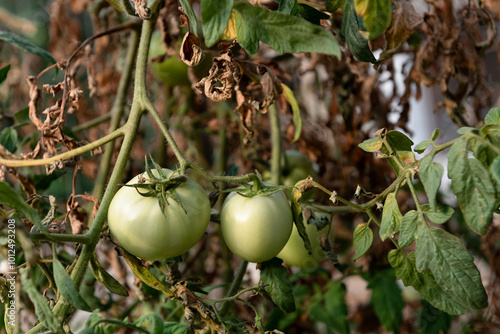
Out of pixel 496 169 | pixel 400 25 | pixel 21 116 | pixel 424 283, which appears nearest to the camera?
pixel 496 169

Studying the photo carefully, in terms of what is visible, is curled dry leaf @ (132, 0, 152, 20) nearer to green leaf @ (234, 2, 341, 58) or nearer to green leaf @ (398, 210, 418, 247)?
→ green leaf @ (234, 2, 341, 58)

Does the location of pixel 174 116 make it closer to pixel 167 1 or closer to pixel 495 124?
pixel 167 1

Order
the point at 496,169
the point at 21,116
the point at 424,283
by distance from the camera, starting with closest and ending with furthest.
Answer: the point at 496,169 < the point at 424,283 < the point at 21,116

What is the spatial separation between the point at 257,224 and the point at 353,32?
0.19 m

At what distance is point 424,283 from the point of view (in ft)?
1.43

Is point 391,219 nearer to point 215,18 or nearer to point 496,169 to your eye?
point 496,169

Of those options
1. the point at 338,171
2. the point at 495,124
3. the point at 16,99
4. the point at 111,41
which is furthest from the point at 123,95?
the point at 16,99

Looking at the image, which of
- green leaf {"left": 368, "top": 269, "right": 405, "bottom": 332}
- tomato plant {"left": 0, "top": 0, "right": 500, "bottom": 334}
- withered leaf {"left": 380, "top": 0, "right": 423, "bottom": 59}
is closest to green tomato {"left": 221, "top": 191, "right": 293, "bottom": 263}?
tomato plant {"left": 0, "top": 0, "right": 500, "bottom": 334}

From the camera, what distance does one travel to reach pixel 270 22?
1.21ft

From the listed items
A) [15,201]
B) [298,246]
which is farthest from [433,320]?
[15,201]

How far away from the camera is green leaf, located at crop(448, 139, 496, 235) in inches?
13.3

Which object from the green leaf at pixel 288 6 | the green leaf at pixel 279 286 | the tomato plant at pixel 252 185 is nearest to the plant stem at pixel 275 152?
the tomato plant at pixel 252 185

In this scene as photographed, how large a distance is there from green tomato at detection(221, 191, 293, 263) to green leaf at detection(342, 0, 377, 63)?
0.50 feet

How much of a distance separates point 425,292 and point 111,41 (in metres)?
0.82
